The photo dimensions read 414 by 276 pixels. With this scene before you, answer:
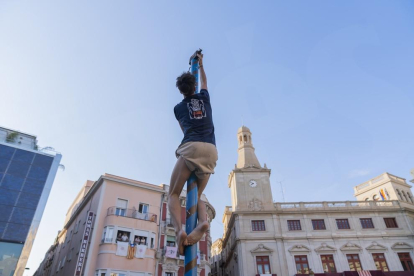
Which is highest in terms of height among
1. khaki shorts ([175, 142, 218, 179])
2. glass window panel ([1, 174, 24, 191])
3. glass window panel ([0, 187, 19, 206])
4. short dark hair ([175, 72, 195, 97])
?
glass window panel ([1, 174, 24, 191])

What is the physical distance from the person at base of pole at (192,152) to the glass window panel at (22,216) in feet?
75.8

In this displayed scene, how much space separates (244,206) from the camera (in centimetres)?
3881

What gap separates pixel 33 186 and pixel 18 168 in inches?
84.8

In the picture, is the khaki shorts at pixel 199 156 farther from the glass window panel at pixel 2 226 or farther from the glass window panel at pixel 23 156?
the glass window panel at pixel 23 156

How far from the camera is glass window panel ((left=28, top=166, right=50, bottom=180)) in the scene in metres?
24.4

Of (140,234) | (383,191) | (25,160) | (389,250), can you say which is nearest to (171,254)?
(140,234)

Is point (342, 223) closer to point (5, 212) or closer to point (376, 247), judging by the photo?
point (376, 247)

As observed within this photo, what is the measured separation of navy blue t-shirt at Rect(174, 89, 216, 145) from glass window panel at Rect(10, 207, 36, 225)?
23.1m

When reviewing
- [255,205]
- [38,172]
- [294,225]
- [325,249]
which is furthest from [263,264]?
[38,172]

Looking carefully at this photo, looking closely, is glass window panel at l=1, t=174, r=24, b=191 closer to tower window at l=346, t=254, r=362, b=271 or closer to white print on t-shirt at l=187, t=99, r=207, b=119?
white print on t-shirt at l=187, t=99, r=207, b=119

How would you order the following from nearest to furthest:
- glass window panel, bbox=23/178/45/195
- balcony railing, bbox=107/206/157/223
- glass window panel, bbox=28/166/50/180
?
1. glass window panel, bbox=23/178/45/195
2. glass window panel, bbox=28/166/50/180
3. balcony railing, bbox=107/206/157/223

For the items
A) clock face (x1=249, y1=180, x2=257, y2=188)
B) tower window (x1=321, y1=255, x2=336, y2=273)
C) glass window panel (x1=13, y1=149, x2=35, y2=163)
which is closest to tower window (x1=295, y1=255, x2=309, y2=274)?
tower window (x1=321, y1=255, x2=336, y2=273)

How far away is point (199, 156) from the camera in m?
4.39

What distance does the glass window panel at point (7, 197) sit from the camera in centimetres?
2162
